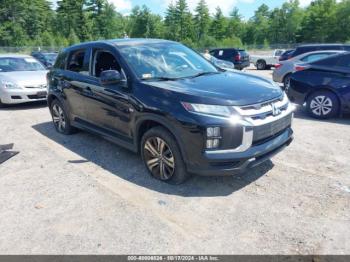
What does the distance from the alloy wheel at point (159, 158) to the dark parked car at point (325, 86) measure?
15.1 feet

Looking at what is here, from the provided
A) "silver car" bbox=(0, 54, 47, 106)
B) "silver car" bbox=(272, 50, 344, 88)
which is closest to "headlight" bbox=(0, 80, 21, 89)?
"silver car" bbox=(0, 54, 47, 106)

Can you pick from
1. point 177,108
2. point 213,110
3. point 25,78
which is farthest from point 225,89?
point 25,78

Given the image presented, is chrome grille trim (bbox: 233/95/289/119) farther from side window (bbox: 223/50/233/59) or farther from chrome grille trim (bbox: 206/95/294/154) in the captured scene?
side window (bbox: 223/50/233/59)

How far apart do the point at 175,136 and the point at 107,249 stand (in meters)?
1.43

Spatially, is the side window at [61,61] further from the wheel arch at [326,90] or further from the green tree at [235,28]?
the green tree at [235,28]

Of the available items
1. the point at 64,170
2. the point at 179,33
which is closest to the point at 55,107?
the point at 64,170

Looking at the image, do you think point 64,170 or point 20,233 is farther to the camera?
point 64,170

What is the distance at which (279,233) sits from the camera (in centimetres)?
315

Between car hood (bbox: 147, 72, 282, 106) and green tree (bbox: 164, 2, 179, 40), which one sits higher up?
green tree (bbox: 164, 2, 179, 40)

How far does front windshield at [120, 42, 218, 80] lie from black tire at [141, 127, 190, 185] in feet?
2.69

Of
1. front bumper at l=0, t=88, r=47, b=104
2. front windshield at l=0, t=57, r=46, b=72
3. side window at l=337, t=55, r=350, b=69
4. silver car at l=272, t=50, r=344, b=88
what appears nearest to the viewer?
side window at l=337, t=55, r=350, b=69

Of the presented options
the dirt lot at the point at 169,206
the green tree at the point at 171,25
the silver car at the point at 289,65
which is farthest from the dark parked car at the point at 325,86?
the green tree at the point at 171,25

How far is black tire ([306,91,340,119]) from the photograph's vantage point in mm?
7023

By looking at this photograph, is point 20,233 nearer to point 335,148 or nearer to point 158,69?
point 158,69
